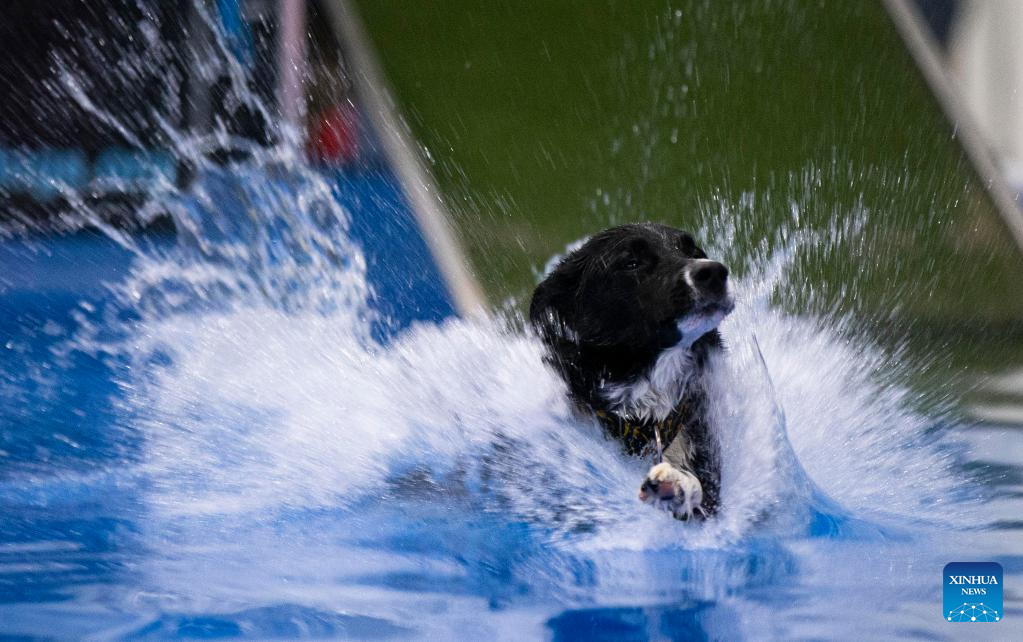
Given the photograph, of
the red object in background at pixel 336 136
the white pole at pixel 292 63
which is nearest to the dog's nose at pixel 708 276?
the red object in background at pixel 336 136

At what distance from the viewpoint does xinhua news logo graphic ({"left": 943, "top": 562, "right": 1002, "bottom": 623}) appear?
215 centimetres

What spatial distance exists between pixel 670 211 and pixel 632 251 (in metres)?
1.89

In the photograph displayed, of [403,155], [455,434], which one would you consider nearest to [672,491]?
[455,434]

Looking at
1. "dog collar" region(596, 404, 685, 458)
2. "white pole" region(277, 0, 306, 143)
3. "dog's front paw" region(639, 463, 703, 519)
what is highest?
"white pole" region(277, 0, 306, 143)

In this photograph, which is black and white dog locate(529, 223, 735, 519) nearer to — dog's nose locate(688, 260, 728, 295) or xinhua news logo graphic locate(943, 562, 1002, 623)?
dog's nose locate(688, 260, 728, 295)

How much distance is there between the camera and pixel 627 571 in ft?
8.04

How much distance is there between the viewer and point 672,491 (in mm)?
2639

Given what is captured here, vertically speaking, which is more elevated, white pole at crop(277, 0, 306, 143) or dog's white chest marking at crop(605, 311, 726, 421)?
white pole at crop(277, 0, 306, 143)

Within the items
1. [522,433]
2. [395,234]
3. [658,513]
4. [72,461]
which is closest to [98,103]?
[395,234]

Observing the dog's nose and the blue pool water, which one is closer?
the blue pool water

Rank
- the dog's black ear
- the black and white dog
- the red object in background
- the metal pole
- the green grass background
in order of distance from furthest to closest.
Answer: the red object in background
the green grass background
the metal pole
the dog's black ear
the black and white dog

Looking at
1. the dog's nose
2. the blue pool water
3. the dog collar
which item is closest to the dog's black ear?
the blue pool water

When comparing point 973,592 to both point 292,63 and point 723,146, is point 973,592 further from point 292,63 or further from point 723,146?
point 292,63

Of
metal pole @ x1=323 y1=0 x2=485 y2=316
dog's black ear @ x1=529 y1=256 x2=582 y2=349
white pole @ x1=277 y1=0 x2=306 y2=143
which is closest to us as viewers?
dog's black ear @ x1=529 y1=256 x2=582 y2=349
